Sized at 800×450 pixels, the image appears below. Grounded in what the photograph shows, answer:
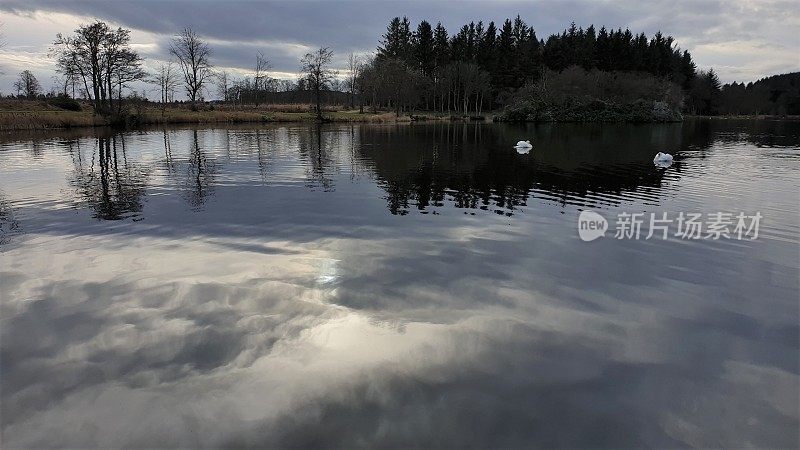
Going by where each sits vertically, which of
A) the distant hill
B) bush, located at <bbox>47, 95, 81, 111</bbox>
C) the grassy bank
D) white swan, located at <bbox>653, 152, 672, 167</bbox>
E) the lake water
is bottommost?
the lake water

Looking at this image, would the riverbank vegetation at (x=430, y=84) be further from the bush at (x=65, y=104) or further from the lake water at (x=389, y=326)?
the lake water at (x=389, y=326)

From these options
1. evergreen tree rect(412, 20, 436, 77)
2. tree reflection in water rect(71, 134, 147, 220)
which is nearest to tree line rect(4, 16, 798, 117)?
evergreen tree rect(412, 20, 436, 77)

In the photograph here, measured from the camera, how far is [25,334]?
278 inches

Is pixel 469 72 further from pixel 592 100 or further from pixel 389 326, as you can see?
pixel 389 326

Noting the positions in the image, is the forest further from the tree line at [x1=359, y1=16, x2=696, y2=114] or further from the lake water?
the lake water

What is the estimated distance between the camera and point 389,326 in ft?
24.0

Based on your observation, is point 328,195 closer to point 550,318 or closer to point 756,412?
point 550,318

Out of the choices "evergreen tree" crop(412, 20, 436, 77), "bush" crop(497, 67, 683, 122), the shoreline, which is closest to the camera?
the shoreline

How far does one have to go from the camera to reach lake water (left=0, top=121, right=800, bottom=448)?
5.23m

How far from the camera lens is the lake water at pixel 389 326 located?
5234 millimetres

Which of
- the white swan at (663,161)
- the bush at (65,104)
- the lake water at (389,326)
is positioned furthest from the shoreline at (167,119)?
the white swan at (663,161)

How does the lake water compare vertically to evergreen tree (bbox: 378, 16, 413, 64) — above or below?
below

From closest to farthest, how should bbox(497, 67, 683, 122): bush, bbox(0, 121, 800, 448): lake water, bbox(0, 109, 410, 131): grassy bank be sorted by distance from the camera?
1. bbox(0, 121, 800, 448): lake water
2. bbox(0, 109, 410, 131): grassy bank
3. bbox(497, 67, 683, 122): bush

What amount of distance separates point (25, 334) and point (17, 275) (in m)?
3.03
